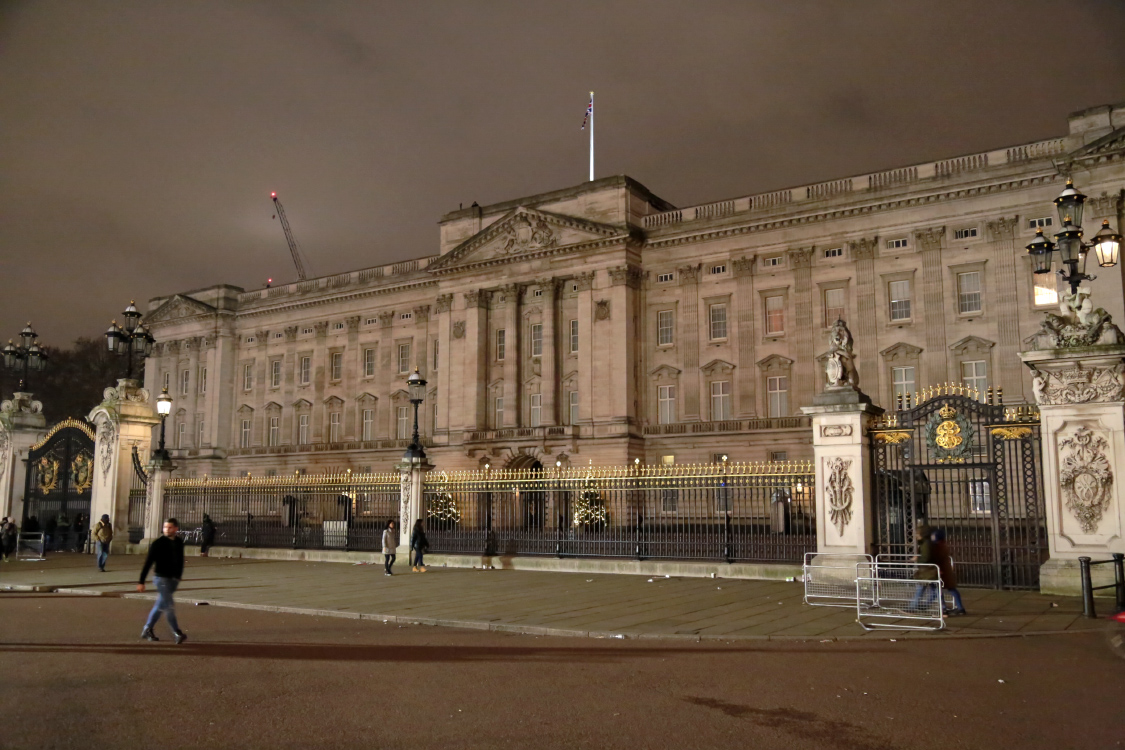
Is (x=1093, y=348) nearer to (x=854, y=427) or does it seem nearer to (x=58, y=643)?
(x=854, y=427)

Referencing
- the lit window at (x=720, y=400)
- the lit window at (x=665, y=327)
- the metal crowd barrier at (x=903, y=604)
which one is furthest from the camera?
the lit window at (x=665, y=327)

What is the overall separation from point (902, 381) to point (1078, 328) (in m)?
29.8

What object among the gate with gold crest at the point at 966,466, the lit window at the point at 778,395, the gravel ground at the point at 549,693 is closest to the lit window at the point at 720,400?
the lit window at the point at 778,395

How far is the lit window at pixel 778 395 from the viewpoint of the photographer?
4662 cm

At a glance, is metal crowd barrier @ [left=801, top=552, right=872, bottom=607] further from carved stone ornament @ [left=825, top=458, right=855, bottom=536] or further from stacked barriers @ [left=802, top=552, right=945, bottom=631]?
carved stone ornament @ [left=825, top=458, right=855, bottom=536]

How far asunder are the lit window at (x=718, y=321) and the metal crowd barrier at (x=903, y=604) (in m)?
35.7

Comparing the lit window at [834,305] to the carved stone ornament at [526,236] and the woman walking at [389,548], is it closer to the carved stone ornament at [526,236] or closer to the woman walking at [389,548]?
the carved stone ornament at [526,236]

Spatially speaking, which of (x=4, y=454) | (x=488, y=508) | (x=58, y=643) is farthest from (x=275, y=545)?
(x=58, y=643)

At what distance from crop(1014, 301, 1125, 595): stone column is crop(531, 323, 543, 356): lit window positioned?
40.7m

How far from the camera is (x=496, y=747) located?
21.8ft

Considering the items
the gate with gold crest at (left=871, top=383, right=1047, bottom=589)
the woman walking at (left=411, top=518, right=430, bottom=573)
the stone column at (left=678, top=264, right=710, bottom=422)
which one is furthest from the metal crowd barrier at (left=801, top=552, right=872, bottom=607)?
the stone column at (left=678, top=264, right=710, bottom=422)

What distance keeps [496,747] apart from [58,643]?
7732mm

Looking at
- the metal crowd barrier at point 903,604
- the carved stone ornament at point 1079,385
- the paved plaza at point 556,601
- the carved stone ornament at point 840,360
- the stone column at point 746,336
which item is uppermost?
the stone column at point 746,336

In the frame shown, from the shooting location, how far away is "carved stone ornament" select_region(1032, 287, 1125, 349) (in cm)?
1465
